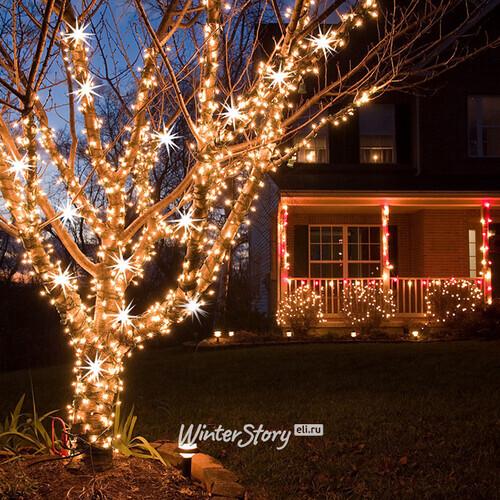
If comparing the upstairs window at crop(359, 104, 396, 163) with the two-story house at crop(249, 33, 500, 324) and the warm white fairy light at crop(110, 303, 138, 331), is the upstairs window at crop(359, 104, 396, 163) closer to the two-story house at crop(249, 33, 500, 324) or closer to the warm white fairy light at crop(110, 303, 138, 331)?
the two-story house at crop(249, 33, 500, 324)

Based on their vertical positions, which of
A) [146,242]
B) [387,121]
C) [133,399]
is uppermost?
[387,121]

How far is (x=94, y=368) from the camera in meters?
3.69

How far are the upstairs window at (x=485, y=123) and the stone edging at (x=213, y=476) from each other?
1239 centimetres

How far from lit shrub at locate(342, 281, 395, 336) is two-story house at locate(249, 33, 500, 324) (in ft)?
2.26

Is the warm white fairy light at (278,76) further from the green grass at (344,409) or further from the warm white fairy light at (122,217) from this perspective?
the green grass at (344,409)

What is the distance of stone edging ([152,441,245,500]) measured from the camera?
12.0ft

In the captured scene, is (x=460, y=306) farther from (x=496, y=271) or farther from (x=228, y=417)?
(x=228, y=417)

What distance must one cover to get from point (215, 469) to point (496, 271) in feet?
40.4

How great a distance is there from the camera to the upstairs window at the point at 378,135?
580 inches

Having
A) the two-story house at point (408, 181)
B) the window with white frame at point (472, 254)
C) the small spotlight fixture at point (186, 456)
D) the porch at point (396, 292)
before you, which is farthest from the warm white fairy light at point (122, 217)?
the window with white frame at point (472, 254)

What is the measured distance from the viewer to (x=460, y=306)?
1243cm

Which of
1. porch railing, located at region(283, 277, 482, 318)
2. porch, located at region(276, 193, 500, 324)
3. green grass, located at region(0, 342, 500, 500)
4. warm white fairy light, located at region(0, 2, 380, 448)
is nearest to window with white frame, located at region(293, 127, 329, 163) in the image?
porch, located at region(276, 193, 500, 324)

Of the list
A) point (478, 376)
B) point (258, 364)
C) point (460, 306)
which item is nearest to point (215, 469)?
point (478, 376)

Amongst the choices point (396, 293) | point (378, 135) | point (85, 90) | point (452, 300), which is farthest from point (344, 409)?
point (378, 135)
